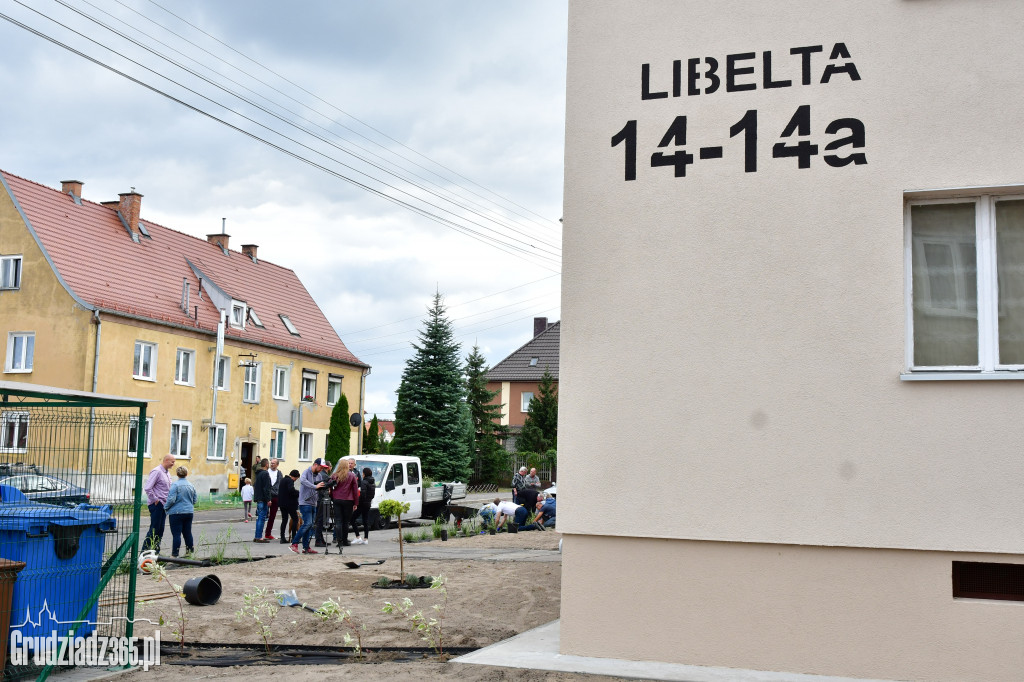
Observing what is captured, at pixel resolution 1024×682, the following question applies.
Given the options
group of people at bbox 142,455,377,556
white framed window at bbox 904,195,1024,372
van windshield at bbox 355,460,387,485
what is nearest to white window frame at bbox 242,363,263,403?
van windshield at bbox 355,460,387,485

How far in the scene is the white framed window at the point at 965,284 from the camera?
6.77 meters

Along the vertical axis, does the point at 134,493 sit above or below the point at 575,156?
below

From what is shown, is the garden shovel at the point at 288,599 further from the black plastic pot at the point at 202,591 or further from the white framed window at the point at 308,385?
the white framed window at the point at 308,385

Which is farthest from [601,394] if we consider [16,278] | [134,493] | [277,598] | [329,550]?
[16,278]

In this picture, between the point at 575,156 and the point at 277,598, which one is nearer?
the point at 575,156

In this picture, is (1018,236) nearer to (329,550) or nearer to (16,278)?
(329,550)

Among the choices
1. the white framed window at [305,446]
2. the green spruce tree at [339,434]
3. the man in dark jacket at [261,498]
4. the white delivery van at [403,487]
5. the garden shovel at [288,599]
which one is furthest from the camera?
the white framed window at [305,446]

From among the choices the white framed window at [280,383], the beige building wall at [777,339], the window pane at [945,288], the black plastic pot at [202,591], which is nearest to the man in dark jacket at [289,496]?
the black plastic pot at [202,591]

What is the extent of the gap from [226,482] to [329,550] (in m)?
21.9

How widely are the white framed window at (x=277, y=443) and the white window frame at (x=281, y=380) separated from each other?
1.57m

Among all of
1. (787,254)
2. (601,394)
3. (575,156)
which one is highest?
(575,156)

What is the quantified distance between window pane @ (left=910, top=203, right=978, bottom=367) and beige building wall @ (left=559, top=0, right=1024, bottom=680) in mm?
180

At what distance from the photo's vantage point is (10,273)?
34250 millimetres

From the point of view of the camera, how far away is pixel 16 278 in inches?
1342
